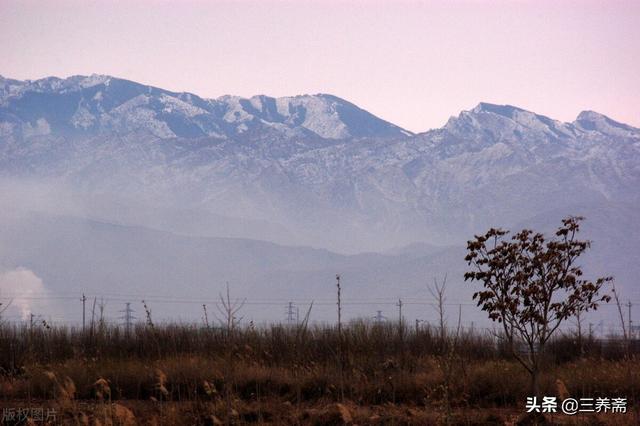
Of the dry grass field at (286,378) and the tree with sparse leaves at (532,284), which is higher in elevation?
the tree with sparse leaves at (532,284)

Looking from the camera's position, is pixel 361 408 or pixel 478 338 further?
pixel 478 338

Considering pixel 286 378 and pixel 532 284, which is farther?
pixel 286 378

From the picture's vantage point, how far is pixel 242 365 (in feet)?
69.0

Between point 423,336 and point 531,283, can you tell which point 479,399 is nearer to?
point 531,283

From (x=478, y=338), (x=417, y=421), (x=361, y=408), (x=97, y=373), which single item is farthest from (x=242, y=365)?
(x=478, y=338)

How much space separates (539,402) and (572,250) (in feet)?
8.97

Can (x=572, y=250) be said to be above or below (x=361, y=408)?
above

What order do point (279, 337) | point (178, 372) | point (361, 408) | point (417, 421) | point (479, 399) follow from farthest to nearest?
point (279, 337) → point (178, 372) → point (479, 399) → point (361, 408) → point (417, 421)

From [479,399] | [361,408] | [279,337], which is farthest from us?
→ [279,337]

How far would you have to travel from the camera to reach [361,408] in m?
17.0

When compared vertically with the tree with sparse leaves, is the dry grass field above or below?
below

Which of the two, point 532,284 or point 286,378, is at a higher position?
point 532,284

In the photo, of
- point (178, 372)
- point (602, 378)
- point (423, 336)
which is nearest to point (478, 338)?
point (423, 336)

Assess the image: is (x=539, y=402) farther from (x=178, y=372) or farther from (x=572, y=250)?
(x=178, y=372)
